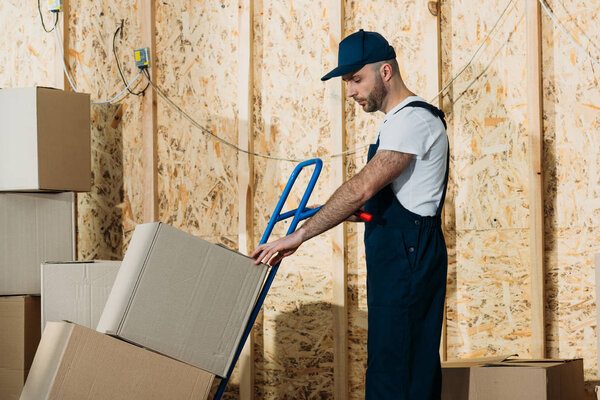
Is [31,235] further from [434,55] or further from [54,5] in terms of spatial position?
[434,55]

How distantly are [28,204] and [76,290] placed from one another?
0.57 metres

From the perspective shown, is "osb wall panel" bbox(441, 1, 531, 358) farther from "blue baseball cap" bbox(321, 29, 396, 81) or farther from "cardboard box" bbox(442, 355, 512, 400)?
"blue baseball cap" bbox(321, 29, 396, 81)

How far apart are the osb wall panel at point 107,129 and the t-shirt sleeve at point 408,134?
2.00 meters

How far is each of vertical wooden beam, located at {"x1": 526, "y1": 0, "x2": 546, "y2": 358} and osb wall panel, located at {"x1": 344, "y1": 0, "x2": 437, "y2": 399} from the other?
49 centimetres

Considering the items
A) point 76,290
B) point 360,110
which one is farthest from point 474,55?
point 76,290

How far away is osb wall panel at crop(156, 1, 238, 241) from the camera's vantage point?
3879mm

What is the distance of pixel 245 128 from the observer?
382 cm

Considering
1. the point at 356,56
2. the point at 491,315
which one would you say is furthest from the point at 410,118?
the point at 491,315

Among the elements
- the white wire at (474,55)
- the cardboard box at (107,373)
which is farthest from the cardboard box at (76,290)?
the white wire at (474,55)

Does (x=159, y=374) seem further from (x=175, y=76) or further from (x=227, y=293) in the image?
(x=175, y=76)

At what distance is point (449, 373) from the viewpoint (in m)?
2.78

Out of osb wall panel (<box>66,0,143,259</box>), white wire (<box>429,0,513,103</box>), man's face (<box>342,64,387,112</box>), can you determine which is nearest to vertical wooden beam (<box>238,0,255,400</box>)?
osb wall panel (<box>66,0,143,259</box>)

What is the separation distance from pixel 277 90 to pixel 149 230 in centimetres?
171

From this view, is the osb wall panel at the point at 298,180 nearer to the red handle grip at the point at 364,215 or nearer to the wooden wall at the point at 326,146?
the wooden wall at the point at 326,146
